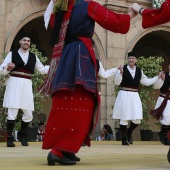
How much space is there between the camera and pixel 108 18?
14.4 feet

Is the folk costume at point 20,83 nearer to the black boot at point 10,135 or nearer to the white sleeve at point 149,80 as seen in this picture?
the black boot at point 10,135

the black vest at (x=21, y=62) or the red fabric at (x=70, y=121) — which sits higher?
the black vest at (x=21, y=62)

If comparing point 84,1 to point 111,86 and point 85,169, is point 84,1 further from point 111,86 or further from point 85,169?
point 111,86

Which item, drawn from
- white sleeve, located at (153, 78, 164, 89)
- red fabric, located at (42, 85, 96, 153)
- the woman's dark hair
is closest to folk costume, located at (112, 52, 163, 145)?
white sleeve, located at (153, 78, 164, 89)

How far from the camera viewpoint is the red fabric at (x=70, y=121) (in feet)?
14.0

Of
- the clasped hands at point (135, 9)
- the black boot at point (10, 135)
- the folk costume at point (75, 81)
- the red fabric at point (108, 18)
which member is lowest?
the black boot at point (10, 135)

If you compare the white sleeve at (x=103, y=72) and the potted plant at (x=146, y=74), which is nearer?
the white sleeve at (x=103, y=72)

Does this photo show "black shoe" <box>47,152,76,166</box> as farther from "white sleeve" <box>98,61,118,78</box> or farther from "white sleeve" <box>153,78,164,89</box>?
"white sleeve" <box>153,78,164,89</box>

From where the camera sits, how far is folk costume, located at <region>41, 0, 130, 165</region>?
4293mm

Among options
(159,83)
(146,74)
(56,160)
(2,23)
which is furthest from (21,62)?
(146,74)

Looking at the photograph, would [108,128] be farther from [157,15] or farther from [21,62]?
[157,15]

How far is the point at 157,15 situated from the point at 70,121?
119 cm

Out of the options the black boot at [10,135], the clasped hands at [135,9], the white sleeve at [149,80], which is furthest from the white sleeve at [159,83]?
the clasped hands at [135,9]

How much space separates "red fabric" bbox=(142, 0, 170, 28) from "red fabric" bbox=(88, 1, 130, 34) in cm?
17
